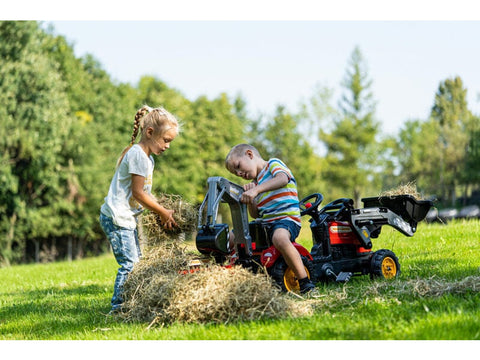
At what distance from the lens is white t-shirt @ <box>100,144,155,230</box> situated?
559 cm

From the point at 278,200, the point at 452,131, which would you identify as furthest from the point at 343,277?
the point at 452,131

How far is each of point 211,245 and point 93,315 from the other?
156 cm

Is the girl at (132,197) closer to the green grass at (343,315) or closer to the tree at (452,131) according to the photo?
the green grass at (343,315)

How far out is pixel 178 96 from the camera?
4334 cm

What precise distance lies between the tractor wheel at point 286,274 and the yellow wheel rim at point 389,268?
1094mm

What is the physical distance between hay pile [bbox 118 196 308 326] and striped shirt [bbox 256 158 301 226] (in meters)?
0.97

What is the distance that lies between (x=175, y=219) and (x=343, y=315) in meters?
2.33

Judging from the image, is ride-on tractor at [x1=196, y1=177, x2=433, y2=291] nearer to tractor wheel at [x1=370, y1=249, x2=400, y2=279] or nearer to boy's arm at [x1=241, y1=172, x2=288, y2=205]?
tractor wheel at [x1=370, y1=249, x2=400, y2=279]

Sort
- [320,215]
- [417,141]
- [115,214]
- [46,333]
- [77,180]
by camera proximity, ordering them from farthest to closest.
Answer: [417,141], [77,180], [320,215], [115,214], [46,333]

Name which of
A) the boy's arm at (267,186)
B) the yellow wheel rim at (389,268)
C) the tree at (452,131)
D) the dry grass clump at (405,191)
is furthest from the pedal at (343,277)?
the tree at (452,131)

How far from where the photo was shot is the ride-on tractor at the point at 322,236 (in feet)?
17.7

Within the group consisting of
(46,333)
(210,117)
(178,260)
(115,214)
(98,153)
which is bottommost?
(46,333)

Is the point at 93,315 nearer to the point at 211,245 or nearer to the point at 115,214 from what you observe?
the point at 115,214

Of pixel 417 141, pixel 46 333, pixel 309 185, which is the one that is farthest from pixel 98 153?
pixel 417 141
